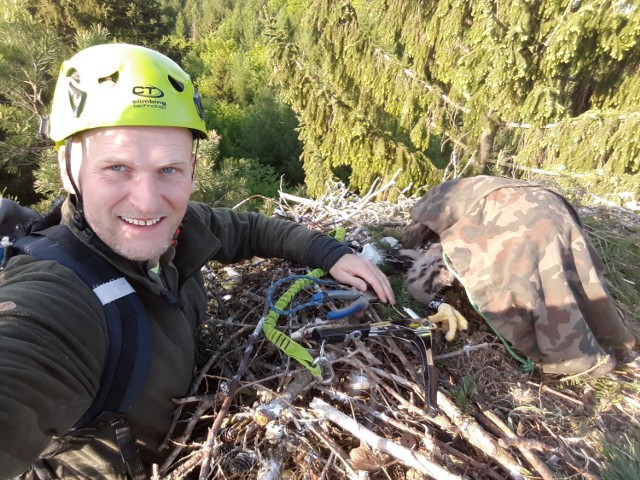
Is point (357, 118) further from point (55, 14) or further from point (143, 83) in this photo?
point (55, 14)

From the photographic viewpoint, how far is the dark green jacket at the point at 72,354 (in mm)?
1066

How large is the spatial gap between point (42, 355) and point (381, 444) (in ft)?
3.74

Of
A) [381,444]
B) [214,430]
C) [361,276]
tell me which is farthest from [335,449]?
[361,276]

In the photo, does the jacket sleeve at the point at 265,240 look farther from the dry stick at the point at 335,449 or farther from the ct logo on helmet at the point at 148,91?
the dry stick at the point at 335,449

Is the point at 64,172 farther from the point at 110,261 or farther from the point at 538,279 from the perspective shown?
the point at 538,279

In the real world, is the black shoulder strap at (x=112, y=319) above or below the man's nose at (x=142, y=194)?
below

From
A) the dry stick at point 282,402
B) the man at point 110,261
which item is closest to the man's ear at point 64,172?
the man at point 110,261

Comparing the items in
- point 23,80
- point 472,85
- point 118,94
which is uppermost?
point 118,94

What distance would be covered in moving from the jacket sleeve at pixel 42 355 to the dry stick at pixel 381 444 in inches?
32.6

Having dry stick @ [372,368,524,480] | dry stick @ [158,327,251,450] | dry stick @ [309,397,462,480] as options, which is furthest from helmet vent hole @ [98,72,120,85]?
dry stick @ [372,368,524,480]

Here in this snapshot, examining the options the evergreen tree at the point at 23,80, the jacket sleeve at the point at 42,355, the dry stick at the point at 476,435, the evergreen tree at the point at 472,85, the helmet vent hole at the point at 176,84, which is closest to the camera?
the jacket sleeve at the point at 42,355

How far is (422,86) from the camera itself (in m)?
8.87

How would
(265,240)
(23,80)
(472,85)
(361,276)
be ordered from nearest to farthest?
(361,276) < (265,240) < (472,85) < (23,80)

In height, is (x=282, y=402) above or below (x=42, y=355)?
below
